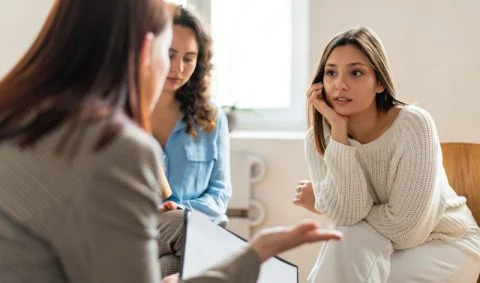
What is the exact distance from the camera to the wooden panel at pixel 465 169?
162 centimetres

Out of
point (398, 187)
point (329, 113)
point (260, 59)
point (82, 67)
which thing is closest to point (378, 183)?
point (398, 187)

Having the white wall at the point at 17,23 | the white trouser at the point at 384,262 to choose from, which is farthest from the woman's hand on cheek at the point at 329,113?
the white wall at the point at 17,23

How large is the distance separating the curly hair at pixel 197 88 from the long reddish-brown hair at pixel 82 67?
35.0 inches

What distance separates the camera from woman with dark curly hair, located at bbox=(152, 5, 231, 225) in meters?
1.64

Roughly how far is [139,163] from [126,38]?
16 cm

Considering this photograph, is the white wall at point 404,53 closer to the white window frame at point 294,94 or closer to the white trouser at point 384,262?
the white window frame at point 294,94

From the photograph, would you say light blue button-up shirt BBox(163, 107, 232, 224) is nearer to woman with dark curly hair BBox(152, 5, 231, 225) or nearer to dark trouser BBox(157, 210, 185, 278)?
woman with dark curly hair BBox(152, 5, 231, 225)

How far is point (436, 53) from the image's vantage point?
77.8 inches

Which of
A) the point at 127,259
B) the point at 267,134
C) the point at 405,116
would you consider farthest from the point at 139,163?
the point at 267,134

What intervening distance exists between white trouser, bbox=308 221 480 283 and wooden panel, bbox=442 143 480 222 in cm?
20

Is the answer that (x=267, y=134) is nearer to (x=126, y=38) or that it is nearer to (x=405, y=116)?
(x=405, y=116)

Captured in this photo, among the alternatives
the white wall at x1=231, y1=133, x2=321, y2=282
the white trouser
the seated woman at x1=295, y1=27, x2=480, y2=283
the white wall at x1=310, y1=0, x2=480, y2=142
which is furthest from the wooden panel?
the white wall at x1=231, y1=133, x2=321, y2=282

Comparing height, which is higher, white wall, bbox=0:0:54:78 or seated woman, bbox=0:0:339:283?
white wall, bbox=0:0:54:78

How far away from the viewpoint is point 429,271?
1420mm
